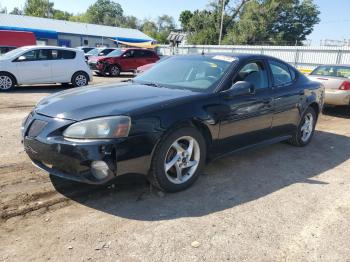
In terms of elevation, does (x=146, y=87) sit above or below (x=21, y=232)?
above

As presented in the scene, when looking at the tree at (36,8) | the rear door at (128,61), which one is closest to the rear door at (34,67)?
the rear door at (128,61)

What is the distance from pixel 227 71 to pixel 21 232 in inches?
117

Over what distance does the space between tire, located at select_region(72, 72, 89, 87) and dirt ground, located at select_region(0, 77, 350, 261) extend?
8.85 metres

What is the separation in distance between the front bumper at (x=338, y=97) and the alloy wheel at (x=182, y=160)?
7.09 meters

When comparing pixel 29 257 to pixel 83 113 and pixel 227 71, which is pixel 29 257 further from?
pixel 227 71

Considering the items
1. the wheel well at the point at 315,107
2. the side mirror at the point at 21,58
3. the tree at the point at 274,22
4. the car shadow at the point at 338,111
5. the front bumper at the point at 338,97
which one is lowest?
the car shadow at the point at 338,111

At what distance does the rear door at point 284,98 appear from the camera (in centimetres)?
529

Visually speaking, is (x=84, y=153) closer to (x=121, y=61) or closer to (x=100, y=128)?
(x=100, y=128)

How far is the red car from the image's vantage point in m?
19.7

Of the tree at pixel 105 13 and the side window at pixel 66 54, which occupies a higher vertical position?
the tree at pixel 105 13

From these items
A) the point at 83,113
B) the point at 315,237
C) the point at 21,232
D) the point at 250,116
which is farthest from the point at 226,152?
the point at 21,232

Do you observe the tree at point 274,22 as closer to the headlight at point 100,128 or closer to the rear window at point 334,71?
the rear window at point 334,71

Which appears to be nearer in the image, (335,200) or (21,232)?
(21,232)

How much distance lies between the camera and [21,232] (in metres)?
3.10
